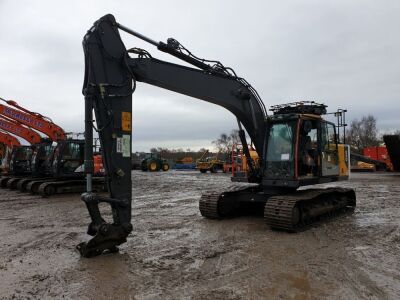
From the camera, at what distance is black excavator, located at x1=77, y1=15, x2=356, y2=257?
6.09 meters

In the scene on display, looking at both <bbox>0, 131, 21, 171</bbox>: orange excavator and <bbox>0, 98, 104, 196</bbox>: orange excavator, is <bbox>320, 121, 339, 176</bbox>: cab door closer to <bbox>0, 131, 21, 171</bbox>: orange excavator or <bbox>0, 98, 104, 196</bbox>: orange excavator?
<bbox>0, 98, 104, 196</bbox>: orange excavator

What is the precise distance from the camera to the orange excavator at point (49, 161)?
16.3 metres

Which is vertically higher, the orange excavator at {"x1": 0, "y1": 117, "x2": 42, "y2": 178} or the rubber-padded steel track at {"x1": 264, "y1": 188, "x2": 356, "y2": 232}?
A: the orange excavator at {"x1": 0, "y1": 117, "x2": 42, "y2": 178}

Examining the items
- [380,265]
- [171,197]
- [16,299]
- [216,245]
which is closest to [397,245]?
[380,265]

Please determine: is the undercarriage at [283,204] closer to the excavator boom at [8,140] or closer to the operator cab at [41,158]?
the operator cab at [41,158]

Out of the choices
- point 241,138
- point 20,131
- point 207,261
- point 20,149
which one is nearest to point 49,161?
point 20,149

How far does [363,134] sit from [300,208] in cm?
6693

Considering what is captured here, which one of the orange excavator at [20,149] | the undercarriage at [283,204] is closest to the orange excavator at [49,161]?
the orange excavator at [20,149]

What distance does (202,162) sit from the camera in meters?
36.3

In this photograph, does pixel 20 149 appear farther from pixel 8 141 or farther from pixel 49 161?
pixel 49 161

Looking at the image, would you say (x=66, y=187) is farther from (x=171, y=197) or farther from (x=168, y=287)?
(x=168, y=287)

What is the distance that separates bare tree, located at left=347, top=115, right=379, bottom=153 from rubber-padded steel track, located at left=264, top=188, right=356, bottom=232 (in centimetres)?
5804

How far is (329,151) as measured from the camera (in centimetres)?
963

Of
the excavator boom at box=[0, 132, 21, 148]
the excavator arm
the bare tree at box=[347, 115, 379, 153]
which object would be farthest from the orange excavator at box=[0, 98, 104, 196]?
the bare tree at box=[347, 115, 379, 153]
